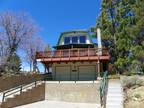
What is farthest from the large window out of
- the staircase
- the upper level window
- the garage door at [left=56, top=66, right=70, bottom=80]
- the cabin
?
the staircase

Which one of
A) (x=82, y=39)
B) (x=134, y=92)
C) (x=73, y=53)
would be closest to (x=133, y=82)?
(x=134, y=92)

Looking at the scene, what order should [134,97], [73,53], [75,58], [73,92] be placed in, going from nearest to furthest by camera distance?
1. [134,97]
2. [73,92]
3. [75,58]
4. [73,53]

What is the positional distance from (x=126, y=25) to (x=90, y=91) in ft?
35.3

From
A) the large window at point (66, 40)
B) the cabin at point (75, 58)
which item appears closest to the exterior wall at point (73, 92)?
the cabin at point (75, 58)

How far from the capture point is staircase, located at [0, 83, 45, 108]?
1873 centimetres

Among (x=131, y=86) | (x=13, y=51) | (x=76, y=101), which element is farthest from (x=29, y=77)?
(x=131, y=86)

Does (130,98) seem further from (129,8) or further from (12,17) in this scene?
(12,17)

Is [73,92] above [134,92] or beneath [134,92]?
beneath

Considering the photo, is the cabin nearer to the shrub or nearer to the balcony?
the balcony

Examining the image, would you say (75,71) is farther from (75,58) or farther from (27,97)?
(27,97)

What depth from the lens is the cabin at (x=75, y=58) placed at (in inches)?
1081

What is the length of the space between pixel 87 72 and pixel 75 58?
295 cm

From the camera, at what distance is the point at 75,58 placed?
2777 centimetres

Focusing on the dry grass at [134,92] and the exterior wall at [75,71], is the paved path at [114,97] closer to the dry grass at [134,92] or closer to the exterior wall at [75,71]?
the dry grass at [134,92]
